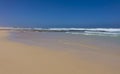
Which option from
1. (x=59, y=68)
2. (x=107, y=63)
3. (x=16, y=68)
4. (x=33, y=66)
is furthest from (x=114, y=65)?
(x=16, y=68)

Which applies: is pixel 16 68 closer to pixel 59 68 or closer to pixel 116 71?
pixel 59 68

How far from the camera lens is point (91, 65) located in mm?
3748

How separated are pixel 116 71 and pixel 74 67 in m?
0.68

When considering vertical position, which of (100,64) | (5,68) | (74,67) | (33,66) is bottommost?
(5,68)

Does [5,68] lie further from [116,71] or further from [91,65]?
[116,71]

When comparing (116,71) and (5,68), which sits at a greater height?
(116,71)

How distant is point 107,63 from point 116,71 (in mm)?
598

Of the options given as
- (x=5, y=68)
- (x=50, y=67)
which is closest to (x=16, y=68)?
(x=5, y=68)

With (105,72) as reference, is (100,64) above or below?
above

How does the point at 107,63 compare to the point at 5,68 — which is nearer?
the point at 5,68

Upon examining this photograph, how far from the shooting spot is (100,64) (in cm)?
385

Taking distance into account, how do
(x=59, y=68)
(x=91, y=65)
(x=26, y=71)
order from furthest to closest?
(x=91, y=65) < (x=59, y=68) < (x=26, y=71)

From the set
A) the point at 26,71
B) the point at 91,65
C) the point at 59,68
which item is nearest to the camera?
the point at 26,71

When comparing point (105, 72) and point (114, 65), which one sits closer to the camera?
point (105, 72)
